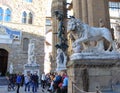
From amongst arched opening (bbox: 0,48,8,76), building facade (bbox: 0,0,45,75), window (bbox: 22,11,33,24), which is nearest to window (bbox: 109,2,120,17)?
building facade (bbox: 0,0,45,75)

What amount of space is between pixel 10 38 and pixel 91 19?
21.0 m

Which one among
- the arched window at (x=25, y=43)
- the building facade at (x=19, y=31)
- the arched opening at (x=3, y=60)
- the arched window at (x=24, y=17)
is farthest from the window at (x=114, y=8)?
the arched opening at (x=3, y=60)

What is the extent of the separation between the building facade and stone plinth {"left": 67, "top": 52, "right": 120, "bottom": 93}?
22827 mm

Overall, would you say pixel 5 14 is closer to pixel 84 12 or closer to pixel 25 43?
pixel 25 43

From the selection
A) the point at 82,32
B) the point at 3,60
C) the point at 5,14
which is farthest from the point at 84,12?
the point at 3,60

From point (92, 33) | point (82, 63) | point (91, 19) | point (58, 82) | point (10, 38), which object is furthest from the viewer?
point (10, 38)

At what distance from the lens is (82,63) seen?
252 inches

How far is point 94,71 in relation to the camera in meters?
6.51

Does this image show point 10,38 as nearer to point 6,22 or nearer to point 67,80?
point 6,22

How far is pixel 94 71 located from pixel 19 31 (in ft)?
79.2

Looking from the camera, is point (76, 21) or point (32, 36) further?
point (32, 36)

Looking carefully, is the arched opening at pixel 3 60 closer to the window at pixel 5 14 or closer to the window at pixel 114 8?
the window at pixel 5 14

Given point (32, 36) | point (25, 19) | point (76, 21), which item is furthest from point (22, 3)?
point (76, 21)

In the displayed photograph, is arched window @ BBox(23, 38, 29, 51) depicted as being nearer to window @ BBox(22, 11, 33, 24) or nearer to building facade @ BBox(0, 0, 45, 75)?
building facade @ BBox(0, 0, 45, 75)
